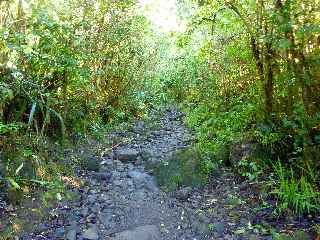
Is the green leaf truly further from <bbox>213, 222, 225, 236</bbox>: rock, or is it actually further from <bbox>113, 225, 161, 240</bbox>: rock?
<bbox>213, 222, 225, 236</bbox>: rock

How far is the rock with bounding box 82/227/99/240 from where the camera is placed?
4.54m

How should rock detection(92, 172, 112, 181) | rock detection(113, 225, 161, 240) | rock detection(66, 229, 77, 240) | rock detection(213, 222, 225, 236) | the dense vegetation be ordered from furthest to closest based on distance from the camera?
rock detection(92, 172, 112, 181) → the dense vegetation → rock detection(213, 222, 225, 236) → rock detection(113, 225, 161, 240) → rock detection(66, 229, 77, 240)

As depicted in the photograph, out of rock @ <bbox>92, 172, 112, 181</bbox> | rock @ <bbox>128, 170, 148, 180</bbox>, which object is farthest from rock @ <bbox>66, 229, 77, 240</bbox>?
rock @ <bbox>128, 170, 148, 180</bbox>

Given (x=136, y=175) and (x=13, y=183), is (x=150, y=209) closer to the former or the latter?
(x=136, y=175)

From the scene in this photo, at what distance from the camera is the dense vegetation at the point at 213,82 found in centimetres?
495

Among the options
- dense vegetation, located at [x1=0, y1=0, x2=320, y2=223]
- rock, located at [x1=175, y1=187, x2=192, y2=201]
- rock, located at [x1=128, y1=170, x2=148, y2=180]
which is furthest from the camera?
rock, located at [x1=128, y1=170, x2=148, y2=180]

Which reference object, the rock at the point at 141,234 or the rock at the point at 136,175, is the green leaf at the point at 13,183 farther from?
the rock at the point at 136,175

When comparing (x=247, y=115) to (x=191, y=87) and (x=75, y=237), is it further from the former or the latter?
(x=191, y=87)

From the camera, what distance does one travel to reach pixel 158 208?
5.30m

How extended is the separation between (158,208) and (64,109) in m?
2.57

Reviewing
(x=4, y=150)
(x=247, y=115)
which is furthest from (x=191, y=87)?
(x=4, y=150)

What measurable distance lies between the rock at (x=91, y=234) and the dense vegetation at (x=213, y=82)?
3.24ft

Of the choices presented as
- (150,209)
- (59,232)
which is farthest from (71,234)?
(150,209)

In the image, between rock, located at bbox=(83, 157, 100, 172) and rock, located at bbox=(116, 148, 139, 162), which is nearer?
rock, located at bbox=(83, 157, 100, 172)
